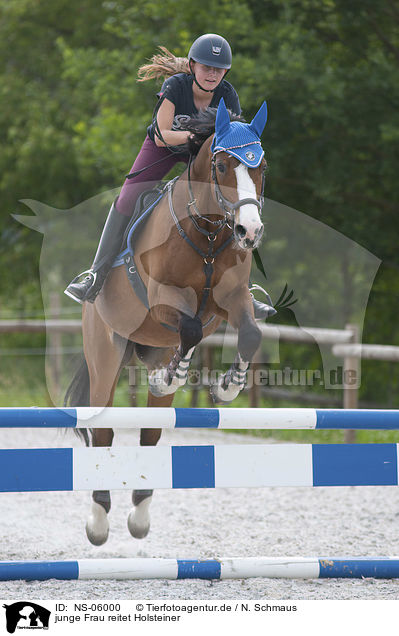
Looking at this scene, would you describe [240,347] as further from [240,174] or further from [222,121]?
[222,121]

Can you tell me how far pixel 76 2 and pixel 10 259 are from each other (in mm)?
5795

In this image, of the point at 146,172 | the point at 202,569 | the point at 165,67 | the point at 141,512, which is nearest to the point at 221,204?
the point at 146,172

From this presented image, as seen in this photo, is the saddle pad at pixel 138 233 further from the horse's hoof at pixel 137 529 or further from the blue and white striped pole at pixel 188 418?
the horse's hoof at pixel 137 529

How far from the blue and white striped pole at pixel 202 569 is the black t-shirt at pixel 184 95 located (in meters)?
2.15

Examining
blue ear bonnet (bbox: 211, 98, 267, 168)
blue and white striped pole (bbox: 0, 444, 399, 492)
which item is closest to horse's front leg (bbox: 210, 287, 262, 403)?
blue and white striped pole (bbox: 0, 444, 399, 492)

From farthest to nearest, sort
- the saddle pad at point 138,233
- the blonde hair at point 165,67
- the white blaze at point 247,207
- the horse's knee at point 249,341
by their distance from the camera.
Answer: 1. the saddle pad at point 138,233
2. the blonde hair at point 165,67
3. the horse's knee at point 249,341
4. the white blaze at point 247,207

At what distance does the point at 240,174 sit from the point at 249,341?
2.52 feet

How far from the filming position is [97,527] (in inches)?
176

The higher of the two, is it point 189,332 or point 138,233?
point 138,233

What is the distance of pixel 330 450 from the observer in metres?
3.54

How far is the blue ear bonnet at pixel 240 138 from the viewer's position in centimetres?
340

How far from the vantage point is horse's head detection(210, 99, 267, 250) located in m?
3.29

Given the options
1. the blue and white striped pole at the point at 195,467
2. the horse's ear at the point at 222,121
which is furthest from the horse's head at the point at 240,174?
the blue and white striped pole at the point at 195,467
